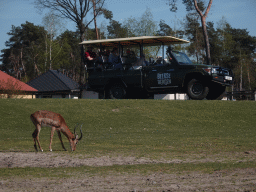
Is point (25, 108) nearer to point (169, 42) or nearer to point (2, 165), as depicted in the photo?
point (169, 42)

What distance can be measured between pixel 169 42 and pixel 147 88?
3089 mm

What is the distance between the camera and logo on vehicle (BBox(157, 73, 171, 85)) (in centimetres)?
1858

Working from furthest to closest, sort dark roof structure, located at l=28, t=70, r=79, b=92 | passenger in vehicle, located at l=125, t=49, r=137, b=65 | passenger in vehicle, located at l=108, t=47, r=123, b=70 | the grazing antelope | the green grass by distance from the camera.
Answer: dark roof structure, located at l=28, t=70, r=79, b=92
passenger in vehicle, located at l=108, t=47, r=123, b=70
passenger in vehicle, located at l=125, t=49, r=137, b=65
the green grass
the grazing antelope

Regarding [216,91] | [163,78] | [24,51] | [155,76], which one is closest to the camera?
[163,78]

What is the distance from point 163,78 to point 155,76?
16.6 inches

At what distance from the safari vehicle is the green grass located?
2.87 feet

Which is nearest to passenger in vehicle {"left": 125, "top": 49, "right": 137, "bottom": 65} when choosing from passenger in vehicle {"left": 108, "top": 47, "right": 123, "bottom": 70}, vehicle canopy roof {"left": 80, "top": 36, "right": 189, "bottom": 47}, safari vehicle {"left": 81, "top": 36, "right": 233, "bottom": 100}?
safari vehicle {"left": 81, "top": 36, "right": 233, "bottom": 100}

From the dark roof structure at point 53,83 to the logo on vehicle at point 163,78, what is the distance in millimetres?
27514

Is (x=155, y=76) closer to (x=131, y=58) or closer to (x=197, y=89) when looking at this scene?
(x=131, y=58)

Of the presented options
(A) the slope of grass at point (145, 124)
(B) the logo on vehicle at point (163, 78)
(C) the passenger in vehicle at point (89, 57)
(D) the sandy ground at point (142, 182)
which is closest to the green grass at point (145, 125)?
(A) the slope of grass at point (145, 124)

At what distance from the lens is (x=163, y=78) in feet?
61.4

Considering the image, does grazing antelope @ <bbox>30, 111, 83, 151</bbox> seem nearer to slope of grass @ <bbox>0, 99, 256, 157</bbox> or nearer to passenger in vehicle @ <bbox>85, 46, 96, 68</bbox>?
slope of grass @ <bbox>0, 99, 256, 157</bbox>

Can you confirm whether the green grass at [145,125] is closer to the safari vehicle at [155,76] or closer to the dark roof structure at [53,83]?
the safari vehicle at [155,76]

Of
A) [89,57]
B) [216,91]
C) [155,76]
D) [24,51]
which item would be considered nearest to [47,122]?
[155,76]
